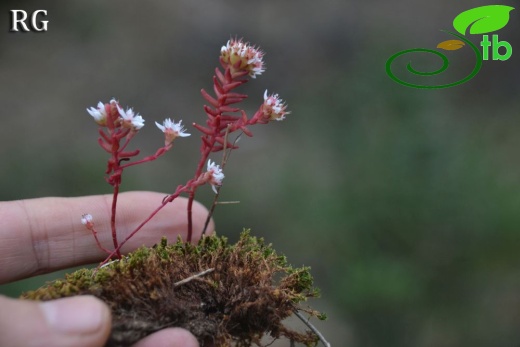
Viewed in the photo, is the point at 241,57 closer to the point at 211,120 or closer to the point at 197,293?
the point at 211,120

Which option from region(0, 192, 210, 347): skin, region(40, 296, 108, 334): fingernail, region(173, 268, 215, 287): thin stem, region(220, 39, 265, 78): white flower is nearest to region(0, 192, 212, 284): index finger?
→ region(0, 192, 210, 347): skin

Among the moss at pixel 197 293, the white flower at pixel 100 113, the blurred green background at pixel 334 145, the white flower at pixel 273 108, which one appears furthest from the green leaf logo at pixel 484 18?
the white flower at pixel 100 113

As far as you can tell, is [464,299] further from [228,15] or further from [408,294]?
[228,15]

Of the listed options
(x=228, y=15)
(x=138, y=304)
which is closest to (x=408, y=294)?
(x=138, y=304)

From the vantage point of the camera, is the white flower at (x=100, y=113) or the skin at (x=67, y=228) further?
the skin at (x=67, y=228)

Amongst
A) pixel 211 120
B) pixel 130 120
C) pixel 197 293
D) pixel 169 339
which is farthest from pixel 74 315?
pixel 211 120

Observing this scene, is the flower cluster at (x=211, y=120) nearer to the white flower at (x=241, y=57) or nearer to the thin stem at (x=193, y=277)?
the white flower at (x=241, y=57)
